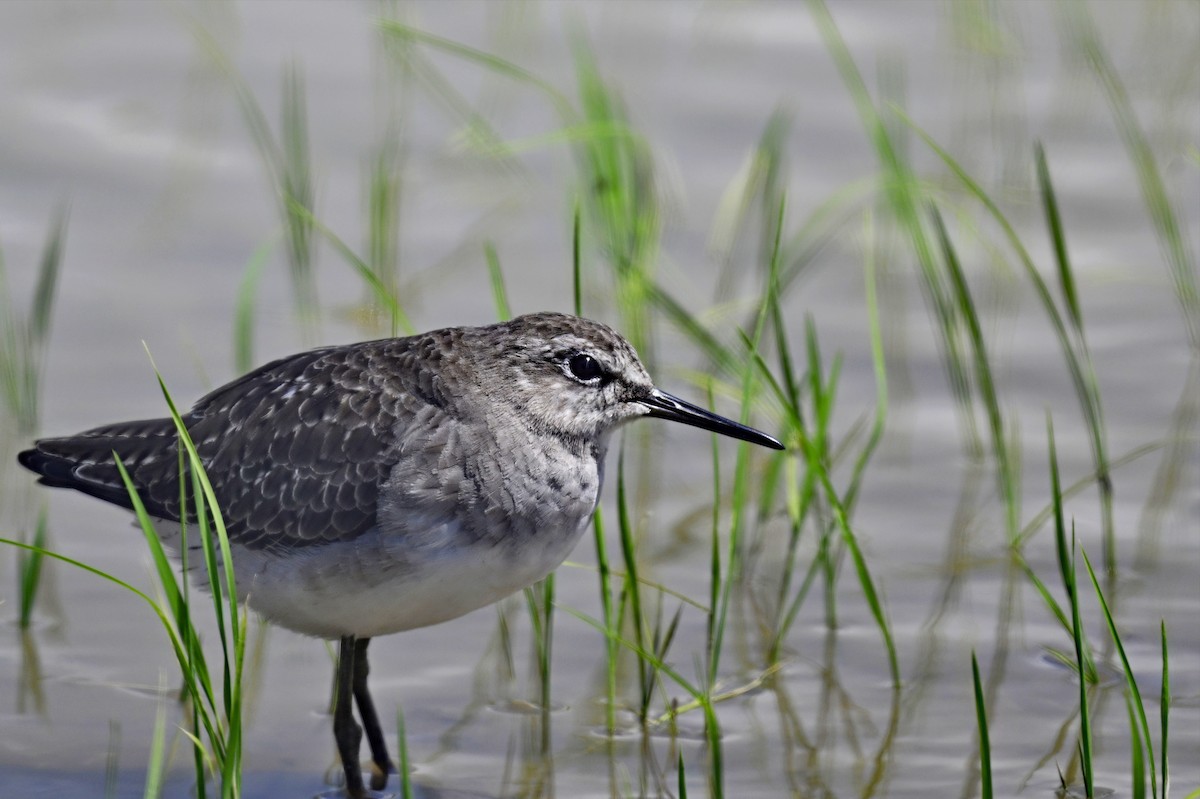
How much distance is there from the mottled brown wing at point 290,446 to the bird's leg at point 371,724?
0.57 meters

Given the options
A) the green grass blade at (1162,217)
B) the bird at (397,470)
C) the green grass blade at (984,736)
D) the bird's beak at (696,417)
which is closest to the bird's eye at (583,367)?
the bird at (397,470)

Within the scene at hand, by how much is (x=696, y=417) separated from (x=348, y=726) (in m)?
1.54

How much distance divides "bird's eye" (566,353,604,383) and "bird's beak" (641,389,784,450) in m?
0.21

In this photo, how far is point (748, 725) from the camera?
6.48 m

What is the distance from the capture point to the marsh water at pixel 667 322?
641cm

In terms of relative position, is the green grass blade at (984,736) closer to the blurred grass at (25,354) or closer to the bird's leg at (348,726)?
the bird's leg at (348,726)

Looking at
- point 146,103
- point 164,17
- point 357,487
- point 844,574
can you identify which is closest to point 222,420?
point 357,487

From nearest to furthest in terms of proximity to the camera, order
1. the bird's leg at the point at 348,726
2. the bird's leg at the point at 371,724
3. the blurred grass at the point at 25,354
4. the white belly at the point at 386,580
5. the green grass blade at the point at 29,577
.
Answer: the white belly at the point at 386,580
the bird's leg at the point at 348,726
the bird's leg at the point at 371,724
the green grass blade at the point at 29,577
the blurred grass at the point at 25,354

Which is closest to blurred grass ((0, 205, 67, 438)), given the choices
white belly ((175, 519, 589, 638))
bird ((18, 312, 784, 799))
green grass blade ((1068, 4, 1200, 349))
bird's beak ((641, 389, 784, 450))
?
bird ((18, 312, 784, 799))

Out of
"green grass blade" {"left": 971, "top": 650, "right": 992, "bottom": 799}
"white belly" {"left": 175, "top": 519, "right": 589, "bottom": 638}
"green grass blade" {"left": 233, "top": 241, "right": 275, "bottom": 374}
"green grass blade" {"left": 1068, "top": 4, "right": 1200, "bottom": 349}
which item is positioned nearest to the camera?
"green grass blade" {"left": 971, "top": 650, "right": 992, "bottom": 799}

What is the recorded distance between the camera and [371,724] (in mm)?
6387

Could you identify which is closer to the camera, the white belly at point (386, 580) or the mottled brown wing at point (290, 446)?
the white belly at point (386, 580)

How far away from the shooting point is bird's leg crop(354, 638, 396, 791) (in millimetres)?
6324

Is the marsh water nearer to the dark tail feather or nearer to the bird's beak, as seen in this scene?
the dark tail feather
